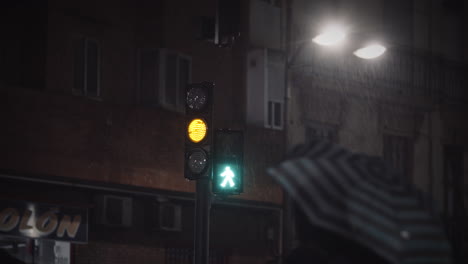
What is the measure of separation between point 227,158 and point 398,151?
1754cm

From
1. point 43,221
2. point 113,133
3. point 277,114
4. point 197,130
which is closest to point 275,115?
point 277,114

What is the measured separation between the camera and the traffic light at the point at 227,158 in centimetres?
1296

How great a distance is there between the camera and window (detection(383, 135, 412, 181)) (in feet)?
96.4

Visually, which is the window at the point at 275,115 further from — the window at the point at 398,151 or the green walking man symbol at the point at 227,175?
the green walking man symbol at the point at 227,175

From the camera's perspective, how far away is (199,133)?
1270 cm

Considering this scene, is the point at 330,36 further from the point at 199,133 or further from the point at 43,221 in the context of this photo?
the point at 199,133

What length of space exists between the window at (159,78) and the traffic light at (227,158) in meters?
8.56

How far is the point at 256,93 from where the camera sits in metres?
24.4

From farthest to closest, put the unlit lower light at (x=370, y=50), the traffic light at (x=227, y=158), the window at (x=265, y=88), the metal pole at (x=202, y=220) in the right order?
1. the window at (x=265, y=88)
2. the unlit lower light at (x=370, y=50)
3. the traffic light at (x=227, y=158)
4. the metal pole at (x=202, y=220)

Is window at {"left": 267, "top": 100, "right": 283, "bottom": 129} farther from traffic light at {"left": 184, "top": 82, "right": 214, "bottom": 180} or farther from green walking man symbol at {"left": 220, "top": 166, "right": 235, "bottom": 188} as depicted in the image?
traffic light at {"left": 184, "top": 82, "right": 214, "bottom": 180}

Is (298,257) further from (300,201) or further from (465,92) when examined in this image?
(465,92)

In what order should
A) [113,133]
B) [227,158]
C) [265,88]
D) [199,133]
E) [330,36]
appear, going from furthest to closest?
1. [265,88]
2. [330,36]
3. [113,133]
4. [227,158]
5. [199,133]

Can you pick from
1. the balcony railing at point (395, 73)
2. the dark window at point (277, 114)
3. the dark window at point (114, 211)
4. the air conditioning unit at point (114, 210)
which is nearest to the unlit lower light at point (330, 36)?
the balcony railing at point (395, 73)

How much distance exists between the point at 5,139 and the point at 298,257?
46.0ft
